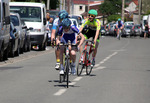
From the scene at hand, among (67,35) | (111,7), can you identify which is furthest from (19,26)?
A: (111,7)

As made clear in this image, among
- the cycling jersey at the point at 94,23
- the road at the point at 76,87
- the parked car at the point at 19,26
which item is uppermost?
the cycling jersey at the point at 94,23

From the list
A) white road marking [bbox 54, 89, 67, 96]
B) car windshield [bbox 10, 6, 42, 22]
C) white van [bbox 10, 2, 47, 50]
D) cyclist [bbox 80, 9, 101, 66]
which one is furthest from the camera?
car windshield [bbox 10, 6, 42, 22]

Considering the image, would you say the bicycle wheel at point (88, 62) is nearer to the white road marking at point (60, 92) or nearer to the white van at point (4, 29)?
the white road marking at point (60, 92)

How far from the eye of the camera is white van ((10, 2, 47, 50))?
28250mm

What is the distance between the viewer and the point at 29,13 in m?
29.0

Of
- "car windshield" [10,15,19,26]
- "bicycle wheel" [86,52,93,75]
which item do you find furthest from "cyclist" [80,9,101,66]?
"car windshield" [10,15,19,26]

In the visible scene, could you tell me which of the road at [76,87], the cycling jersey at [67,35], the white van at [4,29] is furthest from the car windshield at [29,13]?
the cycling jersey at [67,35]

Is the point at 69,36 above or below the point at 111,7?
above

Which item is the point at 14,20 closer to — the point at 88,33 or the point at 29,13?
the point at 29,13

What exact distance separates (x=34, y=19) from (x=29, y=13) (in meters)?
0.56

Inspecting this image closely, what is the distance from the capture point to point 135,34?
6544 centimetres

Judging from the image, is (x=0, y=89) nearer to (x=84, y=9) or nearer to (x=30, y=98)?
(x=30, y=98)

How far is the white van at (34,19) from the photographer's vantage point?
28.2 metres

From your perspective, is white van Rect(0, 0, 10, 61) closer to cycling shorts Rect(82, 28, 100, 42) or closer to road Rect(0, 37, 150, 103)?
road Rect(0, 37, 150, 103)
